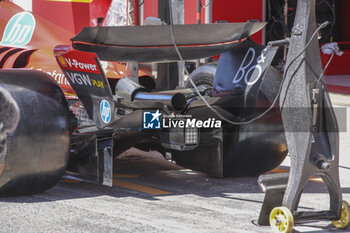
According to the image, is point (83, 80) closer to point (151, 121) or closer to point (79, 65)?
point (79, 65)

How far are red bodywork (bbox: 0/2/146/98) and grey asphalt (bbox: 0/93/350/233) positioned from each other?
0.83 m

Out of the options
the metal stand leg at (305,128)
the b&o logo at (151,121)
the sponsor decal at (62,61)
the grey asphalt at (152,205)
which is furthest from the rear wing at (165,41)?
the metal stand leg at (305,128)

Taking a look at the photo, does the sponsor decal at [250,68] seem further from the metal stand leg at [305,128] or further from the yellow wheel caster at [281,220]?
the yellow wheel caster at [281,220]

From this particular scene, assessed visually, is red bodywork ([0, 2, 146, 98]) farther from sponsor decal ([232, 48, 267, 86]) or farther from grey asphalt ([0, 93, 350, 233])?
sponsor decal ([232, 48, 267, 86])

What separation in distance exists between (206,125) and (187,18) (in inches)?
369

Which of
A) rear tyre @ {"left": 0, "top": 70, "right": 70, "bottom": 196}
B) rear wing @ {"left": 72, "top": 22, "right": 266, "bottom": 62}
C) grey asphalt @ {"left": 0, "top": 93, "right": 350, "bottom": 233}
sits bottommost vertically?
grey asphalt @ {"left": 0, "top": 93, "right": 350, "bottom": 233}

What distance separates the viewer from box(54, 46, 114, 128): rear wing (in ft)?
16.4

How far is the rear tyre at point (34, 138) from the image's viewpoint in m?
4.83

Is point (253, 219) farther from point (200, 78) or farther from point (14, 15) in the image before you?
point (14, 15)

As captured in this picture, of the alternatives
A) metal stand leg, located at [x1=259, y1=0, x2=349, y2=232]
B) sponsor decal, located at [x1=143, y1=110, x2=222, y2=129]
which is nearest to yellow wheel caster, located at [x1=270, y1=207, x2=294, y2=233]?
metal stand leg, located at [x1=259, y1=0, x2=349, y2=232]

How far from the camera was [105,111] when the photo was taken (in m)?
5.07

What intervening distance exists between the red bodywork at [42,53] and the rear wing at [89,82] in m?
0.42

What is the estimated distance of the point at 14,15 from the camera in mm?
6598

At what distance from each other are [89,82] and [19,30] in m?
1.63
